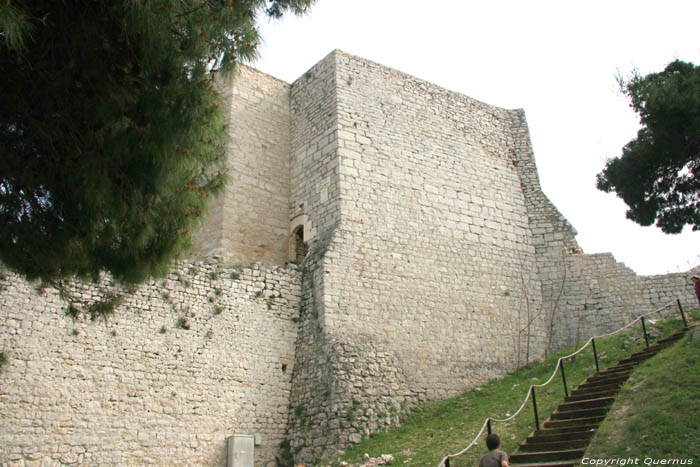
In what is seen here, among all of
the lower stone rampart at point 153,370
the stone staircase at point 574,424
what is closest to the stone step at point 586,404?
the stone staircase at point 574,424

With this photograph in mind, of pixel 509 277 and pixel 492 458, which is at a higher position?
pixel 509 277

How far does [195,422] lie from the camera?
10.4 m

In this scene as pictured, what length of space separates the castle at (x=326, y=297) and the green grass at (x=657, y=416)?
13.8 feet

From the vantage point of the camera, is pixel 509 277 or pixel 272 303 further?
pixel 509 277

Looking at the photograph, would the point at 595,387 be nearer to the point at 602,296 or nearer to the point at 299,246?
the point at 602,296

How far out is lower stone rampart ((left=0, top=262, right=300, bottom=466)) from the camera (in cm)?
912

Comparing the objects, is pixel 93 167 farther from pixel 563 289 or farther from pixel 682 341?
pixel 563 289

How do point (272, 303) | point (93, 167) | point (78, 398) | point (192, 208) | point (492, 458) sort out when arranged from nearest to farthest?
point (93, 167) < point (492, 458) < point (192, 208) < point (78, 398) < point (272, 303)

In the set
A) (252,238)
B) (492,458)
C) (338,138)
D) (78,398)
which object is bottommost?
(492,458)

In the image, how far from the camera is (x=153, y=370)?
405 inches

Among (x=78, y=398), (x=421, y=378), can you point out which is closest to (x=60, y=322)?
(x=78, y=398)

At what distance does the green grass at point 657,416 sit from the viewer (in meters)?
7.03

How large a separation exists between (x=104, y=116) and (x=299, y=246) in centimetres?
888

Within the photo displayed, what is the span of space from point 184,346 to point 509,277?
7.72 metres
